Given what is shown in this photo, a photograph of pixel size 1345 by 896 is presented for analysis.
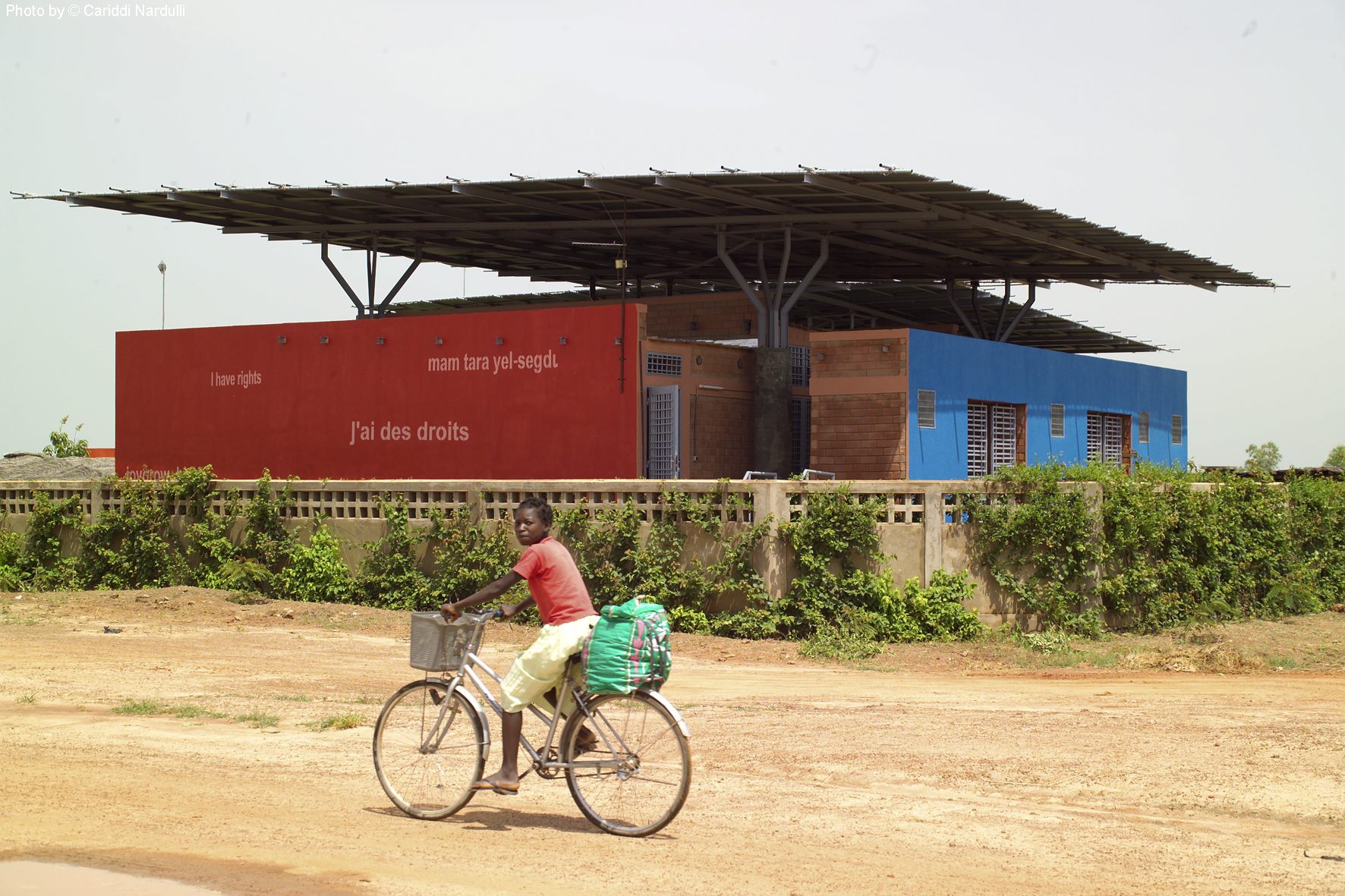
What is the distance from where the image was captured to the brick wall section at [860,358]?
21.7 metres

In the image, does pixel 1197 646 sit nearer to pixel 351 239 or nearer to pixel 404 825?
pixel 404 825

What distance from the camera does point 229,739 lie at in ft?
29.6

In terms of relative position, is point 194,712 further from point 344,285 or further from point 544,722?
point 344,285

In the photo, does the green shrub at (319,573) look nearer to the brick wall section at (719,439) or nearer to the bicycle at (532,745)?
the brick wall section at (719,439)

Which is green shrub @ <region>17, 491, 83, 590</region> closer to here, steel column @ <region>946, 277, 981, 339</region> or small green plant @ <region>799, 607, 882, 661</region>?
small green plant @ <region>799, 607, 882, 661</region>

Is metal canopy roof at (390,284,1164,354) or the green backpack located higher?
metal canopy roof at (390,284,1164,354)

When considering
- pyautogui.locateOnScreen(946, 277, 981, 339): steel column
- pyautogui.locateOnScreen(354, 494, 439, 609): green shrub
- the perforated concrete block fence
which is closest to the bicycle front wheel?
the perforated concrete block fence

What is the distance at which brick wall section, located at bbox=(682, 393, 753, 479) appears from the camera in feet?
70.9

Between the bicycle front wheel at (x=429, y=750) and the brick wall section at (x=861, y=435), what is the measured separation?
15350 mm

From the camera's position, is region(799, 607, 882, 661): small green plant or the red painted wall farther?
the red painted wall

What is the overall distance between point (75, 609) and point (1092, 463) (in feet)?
45.2

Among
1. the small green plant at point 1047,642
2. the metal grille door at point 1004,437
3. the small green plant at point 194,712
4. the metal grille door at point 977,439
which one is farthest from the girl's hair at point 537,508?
the metal grille door at point 1004,437

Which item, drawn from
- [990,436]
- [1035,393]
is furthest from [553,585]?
[1035,393]

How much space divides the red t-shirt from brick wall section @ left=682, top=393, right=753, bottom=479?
14.2m
